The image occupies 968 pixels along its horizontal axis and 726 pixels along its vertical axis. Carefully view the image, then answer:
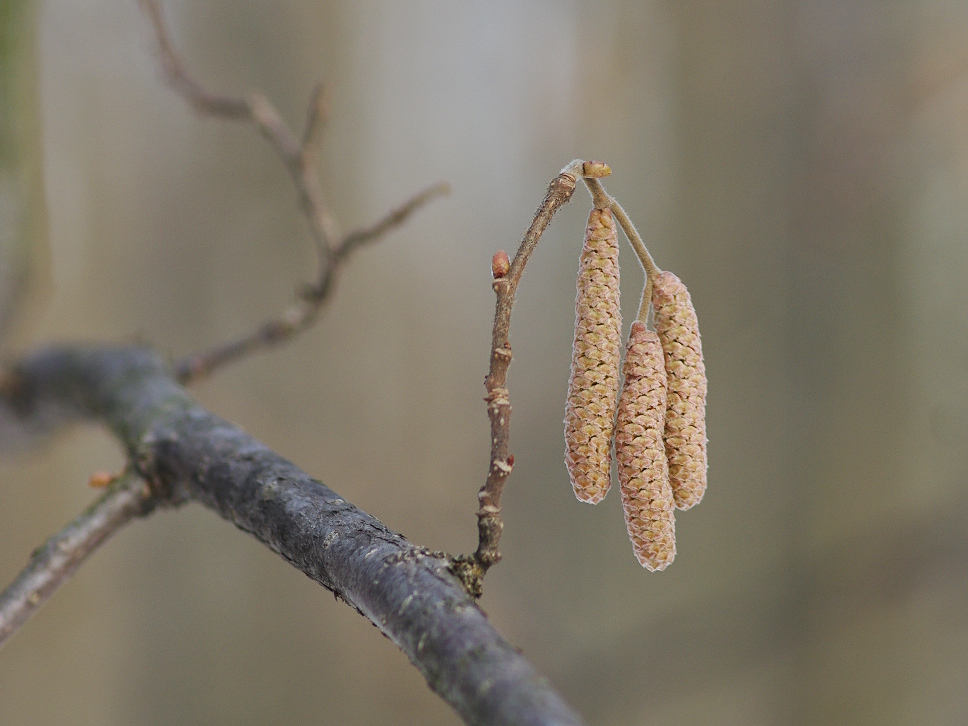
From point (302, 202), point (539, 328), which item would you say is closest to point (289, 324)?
point (302, 202)

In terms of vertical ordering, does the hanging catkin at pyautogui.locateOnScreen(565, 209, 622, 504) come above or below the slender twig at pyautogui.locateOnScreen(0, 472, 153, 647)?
above

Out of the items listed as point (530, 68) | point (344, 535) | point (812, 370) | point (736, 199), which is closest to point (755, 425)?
point (812, 370)

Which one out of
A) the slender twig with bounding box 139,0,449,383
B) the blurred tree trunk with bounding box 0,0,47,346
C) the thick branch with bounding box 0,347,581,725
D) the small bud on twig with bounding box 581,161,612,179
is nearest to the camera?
the thick branch with bounding box 0,347,581,725

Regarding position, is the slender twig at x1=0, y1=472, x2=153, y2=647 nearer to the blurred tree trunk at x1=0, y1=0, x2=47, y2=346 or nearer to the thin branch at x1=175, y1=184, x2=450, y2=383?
the thin branch at x1=175, y1=184, x2=450, y2=383

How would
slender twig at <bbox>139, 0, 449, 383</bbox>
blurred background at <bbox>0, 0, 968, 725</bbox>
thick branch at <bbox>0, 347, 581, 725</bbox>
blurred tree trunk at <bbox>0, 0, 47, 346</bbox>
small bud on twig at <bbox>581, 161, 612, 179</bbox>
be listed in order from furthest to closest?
1. blurred background at <bbox>0, 0, 968, 725</bbox>
2. blurred tree trunk at <bbox>0, 0, 47, 346</bbox>
3. slender twig at <bbox>139, 0, 449, 383</bbox>
4. small bud on twig at <bbox>581, 161, 612, 179</bbox>
5. thick branch at <bbox>0, 347, 581, 725</bbox>

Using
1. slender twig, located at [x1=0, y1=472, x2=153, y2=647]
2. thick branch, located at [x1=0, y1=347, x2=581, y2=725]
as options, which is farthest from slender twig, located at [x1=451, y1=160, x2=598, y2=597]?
slender twig, located at [x1=0, y1=472, x2=153, y2=647]

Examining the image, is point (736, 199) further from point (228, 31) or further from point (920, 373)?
point (228, 31)

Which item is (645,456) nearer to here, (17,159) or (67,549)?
(67,549)
